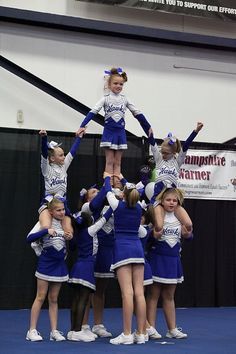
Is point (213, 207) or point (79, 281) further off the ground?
point (213, 207)

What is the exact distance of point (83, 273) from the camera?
684 cm

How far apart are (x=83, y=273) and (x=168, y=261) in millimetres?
836

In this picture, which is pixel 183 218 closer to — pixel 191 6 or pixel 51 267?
pixel 51 267

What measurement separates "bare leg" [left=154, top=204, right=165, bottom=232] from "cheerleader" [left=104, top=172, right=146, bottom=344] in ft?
0.89

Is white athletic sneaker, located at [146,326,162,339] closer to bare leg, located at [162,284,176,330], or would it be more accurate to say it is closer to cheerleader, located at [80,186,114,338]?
bare leg, located at [162,284,176,330]

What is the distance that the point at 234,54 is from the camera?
12.0 metres

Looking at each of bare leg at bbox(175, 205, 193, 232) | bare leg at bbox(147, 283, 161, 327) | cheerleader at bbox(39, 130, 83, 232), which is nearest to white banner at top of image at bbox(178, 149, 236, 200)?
cheerleader at bbox(39, 130, 83, 232)

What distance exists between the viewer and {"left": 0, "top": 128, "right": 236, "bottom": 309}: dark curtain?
9609mm

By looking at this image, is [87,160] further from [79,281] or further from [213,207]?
[79,281]

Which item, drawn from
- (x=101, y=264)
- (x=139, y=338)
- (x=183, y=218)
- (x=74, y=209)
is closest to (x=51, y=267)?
(x=101, y=264)

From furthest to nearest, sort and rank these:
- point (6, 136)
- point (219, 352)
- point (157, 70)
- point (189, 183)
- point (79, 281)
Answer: point (157, 70), point (189, 183), point (6, 136), point (79, 281), point (219, 352)

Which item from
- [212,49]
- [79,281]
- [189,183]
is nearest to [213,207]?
[189,183]

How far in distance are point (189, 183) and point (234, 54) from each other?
272 cm

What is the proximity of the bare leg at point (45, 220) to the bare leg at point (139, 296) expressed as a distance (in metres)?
0.91
